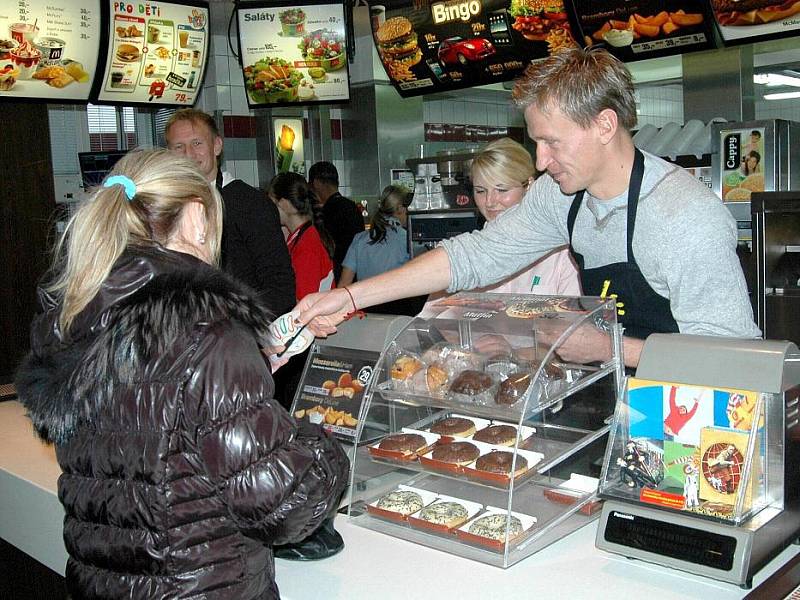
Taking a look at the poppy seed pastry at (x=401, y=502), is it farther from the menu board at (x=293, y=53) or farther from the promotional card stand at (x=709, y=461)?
the menu board at (x=293, y=53)

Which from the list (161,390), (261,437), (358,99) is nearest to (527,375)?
(261,437)

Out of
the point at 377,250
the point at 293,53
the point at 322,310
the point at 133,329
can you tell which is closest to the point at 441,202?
the point at 377,250

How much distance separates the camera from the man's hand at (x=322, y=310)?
232cm

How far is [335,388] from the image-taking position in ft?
8.18

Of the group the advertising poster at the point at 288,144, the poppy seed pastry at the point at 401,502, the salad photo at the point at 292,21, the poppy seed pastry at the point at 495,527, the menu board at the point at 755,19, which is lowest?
the poppy seed pastry at the point at 401,502

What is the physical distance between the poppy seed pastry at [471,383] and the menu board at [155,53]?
5.38 metres

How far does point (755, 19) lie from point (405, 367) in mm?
3755

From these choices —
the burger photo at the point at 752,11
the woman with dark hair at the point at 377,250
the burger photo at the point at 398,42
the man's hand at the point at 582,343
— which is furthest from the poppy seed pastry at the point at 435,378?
the burger photo at the point at 398,42

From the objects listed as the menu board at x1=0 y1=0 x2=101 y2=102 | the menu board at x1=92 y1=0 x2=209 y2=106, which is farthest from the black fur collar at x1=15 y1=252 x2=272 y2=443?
the menu board at x1=92 y1=0 x2=209 y2=106

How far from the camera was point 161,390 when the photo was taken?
4.58ft

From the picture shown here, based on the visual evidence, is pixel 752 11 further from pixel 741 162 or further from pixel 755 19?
pixel 741 162

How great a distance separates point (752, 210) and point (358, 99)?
4777 millimetres

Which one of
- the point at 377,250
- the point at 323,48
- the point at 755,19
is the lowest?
the point at 377,250

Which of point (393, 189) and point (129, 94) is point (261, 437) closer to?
point (393, 189)
